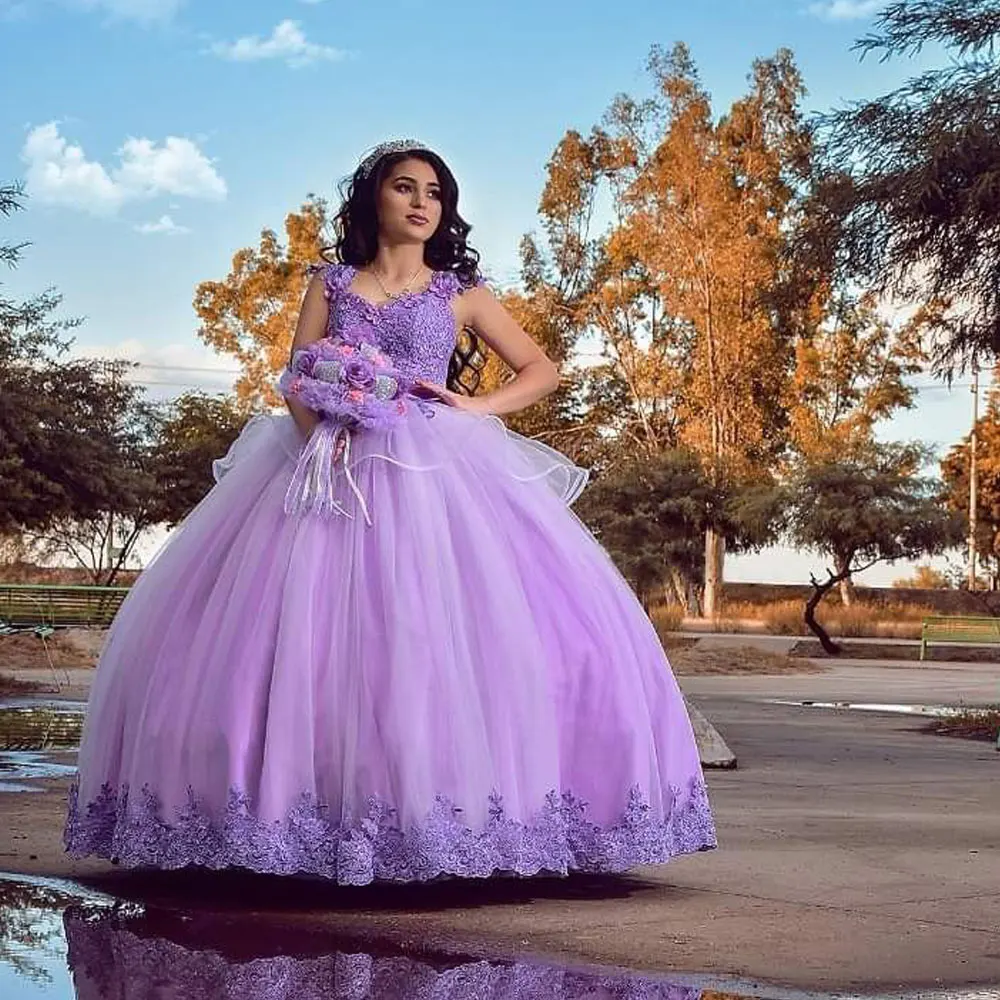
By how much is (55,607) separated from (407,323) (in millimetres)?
25480

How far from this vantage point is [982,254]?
1489 cm

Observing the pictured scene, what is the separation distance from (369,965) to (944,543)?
4024cm

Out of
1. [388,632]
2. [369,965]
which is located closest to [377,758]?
[388,632]

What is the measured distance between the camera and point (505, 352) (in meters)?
6.75

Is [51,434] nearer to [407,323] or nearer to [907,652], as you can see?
[907,652]

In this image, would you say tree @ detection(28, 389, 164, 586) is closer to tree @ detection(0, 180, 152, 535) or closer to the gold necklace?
tree @ detection(0, 180, 152, 535)

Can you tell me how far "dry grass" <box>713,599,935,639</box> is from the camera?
1772 inches

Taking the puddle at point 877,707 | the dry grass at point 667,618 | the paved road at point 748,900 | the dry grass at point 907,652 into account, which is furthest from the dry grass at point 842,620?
the paved road at point 748,900

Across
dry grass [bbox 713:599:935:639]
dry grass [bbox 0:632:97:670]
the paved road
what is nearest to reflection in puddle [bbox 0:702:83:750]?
the paved road

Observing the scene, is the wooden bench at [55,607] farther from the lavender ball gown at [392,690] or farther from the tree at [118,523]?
the lavender ball gown at [392,690]

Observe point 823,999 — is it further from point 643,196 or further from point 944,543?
point 643,196
